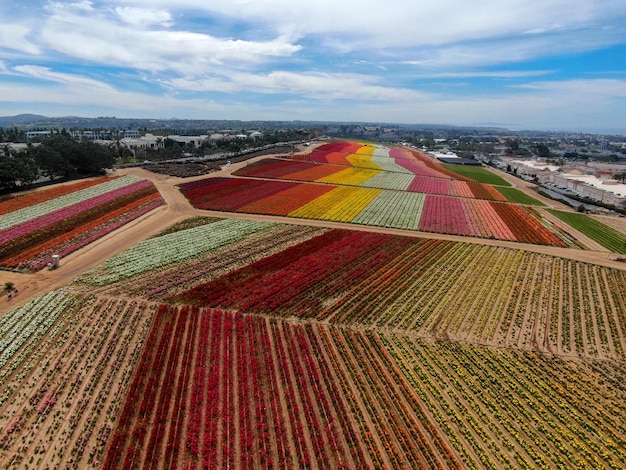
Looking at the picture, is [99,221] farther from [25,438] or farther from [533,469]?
[533,469]

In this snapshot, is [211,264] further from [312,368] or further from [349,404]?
[349,404]

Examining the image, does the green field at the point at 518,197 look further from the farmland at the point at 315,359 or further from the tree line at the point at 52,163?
the tree line at the point at 52,163

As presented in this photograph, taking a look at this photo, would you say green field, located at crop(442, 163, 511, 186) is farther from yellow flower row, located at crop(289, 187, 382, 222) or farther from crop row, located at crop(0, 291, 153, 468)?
crop row, located at crop(0, 291, 153, 468)

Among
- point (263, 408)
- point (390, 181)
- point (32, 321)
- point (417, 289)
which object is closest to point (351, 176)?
point (390, 181)

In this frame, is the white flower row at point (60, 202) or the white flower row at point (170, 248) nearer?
the white flower row at point (170, 248)

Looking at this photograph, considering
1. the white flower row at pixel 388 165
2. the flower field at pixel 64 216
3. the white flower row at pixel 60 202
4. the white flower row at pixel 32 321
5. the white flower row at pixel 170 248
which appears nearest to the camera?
→ the white flower row at pixel 32 321

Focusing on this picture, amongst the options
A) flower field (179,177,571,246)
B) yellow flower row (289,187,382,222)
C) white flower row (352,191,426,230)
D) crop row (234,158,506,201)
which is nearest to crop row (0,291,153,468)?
flower field (179,177,571,246)

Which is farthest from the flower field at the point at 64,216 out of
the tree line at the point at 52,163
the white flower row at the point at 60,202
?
the tree line at the point at 52,163
